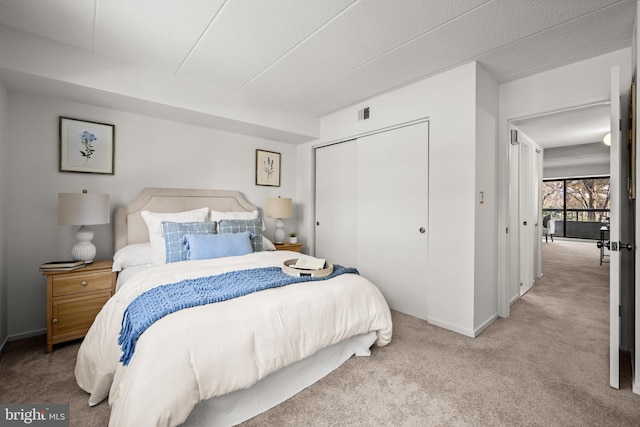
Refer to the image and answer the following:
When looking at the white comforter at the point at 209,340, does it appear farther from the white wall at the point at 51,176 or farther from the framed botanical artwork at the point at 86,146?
the framed botanical artwork at the point at 86,146

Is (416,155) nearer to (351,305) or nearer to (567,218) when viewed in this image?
(351,305)

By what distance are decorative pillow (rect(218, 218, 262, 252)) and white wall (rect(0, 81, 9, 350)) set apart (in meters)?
1.71

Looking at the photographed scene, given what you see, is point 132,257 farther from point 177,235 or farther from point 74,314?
point 74,314

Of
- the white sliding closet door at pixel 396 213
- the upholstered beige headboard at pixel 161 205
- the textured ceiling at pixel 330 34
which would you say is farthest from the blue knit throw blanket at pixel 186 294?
the textured ceiling at pixel 330 34

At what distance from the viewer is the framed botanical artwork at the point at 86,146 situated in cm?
274

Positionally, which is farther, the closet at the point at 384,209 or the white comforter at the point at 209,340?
the closet at the point at 384,209

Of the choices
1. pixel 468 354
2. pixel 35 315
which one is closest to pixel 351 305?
pixel 468 354

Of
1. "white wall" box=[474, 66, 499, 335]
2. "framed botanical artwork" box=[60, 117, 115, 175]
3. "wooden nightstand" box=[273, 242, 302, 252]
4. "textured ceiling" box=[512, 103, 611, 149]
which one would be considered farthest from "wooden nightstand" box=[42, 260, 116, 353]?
"textured ceiling" box=[512, 103, 611, 149]

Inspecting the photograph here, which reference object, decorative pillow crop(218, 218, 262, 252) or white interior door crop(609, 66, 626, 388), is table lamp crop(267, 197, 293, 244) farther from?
white interior door crop(609, 66, 626, 388)

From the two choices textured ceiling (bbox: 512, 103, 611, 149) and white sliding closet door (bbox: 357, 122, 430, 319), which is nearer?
white sliding closet door (bbox: 357, 122, 430, 319)

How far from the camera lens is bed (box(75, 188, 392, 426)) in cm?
130

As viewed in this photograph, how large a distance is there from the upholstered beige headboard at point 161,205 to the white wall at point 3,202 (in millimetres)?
773

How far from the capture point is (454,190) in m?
2.78

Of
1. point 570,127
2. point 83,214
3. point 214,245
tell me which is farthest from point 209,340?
point 570,127
